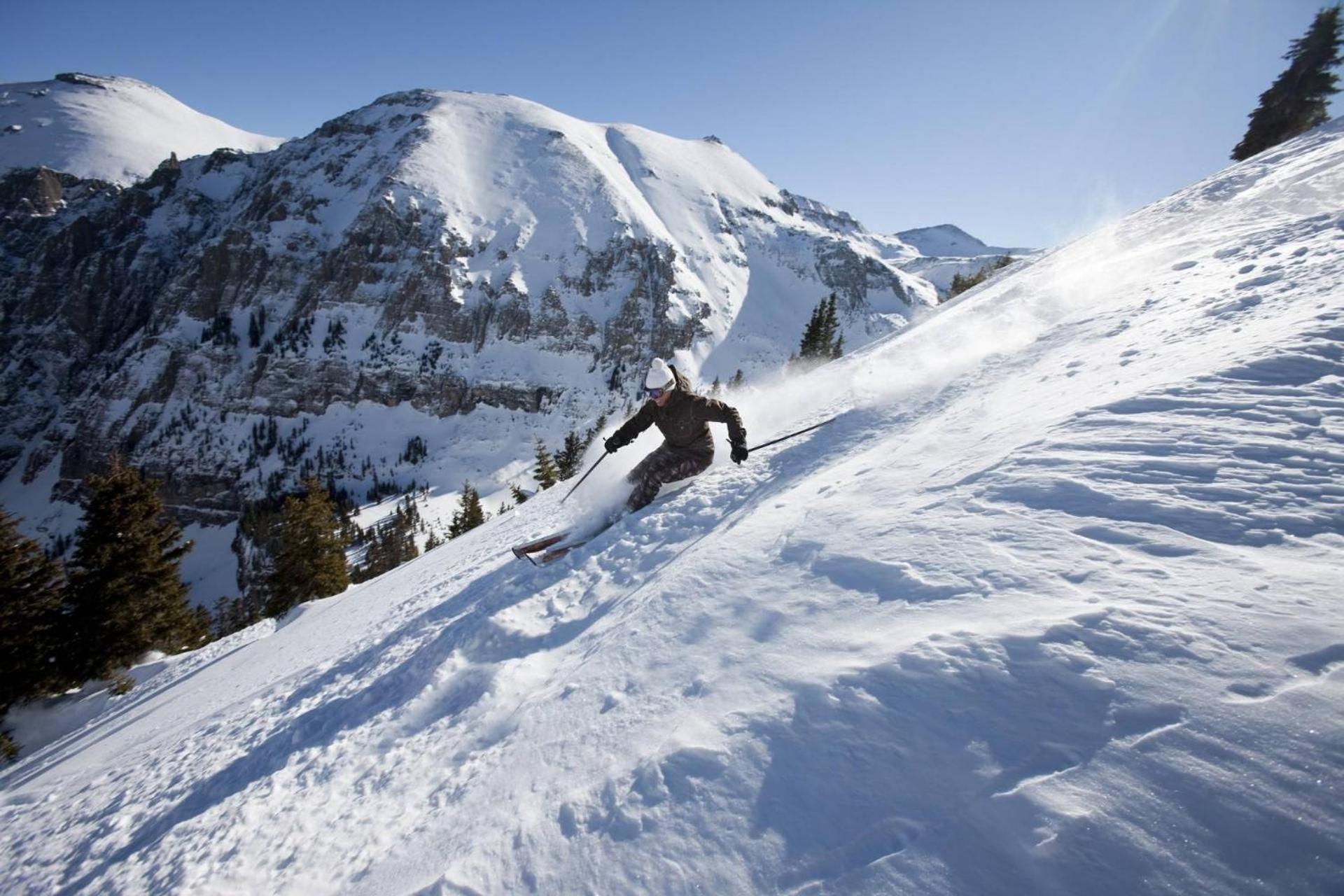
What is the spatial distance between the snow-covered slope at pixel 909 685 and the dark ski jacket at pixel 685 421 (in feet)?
3.46

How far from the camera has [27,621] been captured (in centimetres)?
1630

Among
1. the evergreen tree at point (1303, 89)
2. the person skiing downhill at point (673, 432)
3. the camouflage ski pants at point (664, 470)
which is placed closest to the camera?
the person skiing downhill at point (673, 432)

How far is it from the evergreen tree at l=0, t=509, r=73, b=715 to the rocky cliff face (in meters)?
115

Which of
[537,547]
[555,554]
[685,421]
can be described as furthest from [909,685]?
[537,547]

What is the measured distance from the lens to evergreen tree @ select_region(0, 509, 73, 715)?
1590 centimetres

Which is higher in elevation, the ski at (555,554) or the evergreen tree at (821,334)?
the evergreen tree at (821,334)

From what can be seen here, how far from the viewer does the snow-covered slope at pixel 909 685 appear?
1970 mm

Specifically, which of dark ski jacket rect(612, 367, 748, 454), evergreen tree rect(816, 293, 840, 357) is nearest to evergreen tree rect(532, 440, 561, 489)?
evergreen tree rect(816, 293, 840, 357)

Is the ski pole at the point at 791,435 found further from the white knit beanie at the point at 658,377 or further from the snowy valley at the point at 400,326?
the snowy valley at the point at 400,326

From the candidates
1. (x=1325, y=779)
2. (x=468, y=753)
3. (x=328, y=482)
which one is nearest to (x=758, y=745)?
(x=1325, y=779)

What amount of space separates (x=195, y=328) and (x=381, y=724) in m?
227

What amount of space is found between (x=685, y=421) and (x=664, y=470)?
1.02 metres

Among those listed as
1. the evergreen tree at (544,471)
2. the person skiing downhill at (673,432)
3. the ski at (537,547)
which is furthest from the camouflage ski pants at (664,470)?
the evergreen tree at (544,471)

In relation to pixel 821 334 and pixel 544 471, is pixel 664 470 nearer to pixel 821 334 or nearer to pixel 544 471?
pixel 544 471
